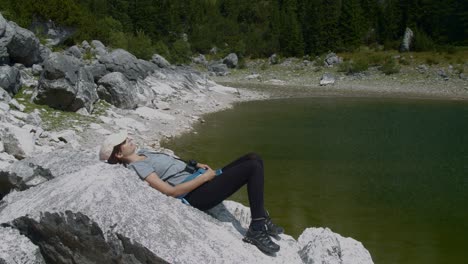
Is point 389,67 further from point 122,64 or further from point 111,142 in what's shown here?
point 111,142

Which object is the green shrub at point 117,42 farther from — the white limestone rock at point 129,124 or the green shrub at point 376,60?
the green shrub at point 376,60

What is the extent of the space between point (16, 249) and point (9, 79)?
1622cm

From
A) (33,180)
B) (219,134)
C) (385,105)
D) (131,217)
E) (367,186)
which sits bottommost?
(385,105)

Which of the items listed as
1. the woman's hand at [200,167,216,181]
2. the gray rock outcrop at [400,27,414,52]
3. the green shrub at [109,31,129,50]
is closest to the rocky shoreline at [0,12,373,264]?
the woman's hand at [200,167,216,181]

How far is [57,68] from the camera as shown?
2103 centimetres

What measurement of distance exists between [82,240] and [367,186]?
482 inches

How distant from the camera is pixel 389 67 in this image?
207 feet

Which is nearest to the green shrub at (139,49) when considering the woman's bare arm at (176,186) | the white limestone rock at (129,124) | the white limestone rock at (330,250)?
the white limestone rock at (129,124)

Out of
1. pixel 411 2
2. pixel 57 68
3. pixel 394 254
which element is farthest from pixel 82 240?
pixel 411 2

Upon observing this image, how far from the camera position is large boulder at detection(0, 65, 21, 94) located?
20219 mm

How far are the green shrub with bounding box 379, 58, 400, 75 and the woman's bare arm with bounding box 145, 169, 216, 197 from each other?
59.3m

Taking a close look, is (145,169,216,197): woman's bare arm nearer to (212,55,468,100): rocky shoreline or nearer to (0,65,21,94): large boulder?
(0,65,21,94): large boulder

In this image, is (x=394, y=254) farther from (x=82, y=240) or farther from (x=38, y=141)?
(x=38, y=141)

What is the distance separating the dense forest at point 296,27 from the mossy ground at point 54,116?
3813 cm
